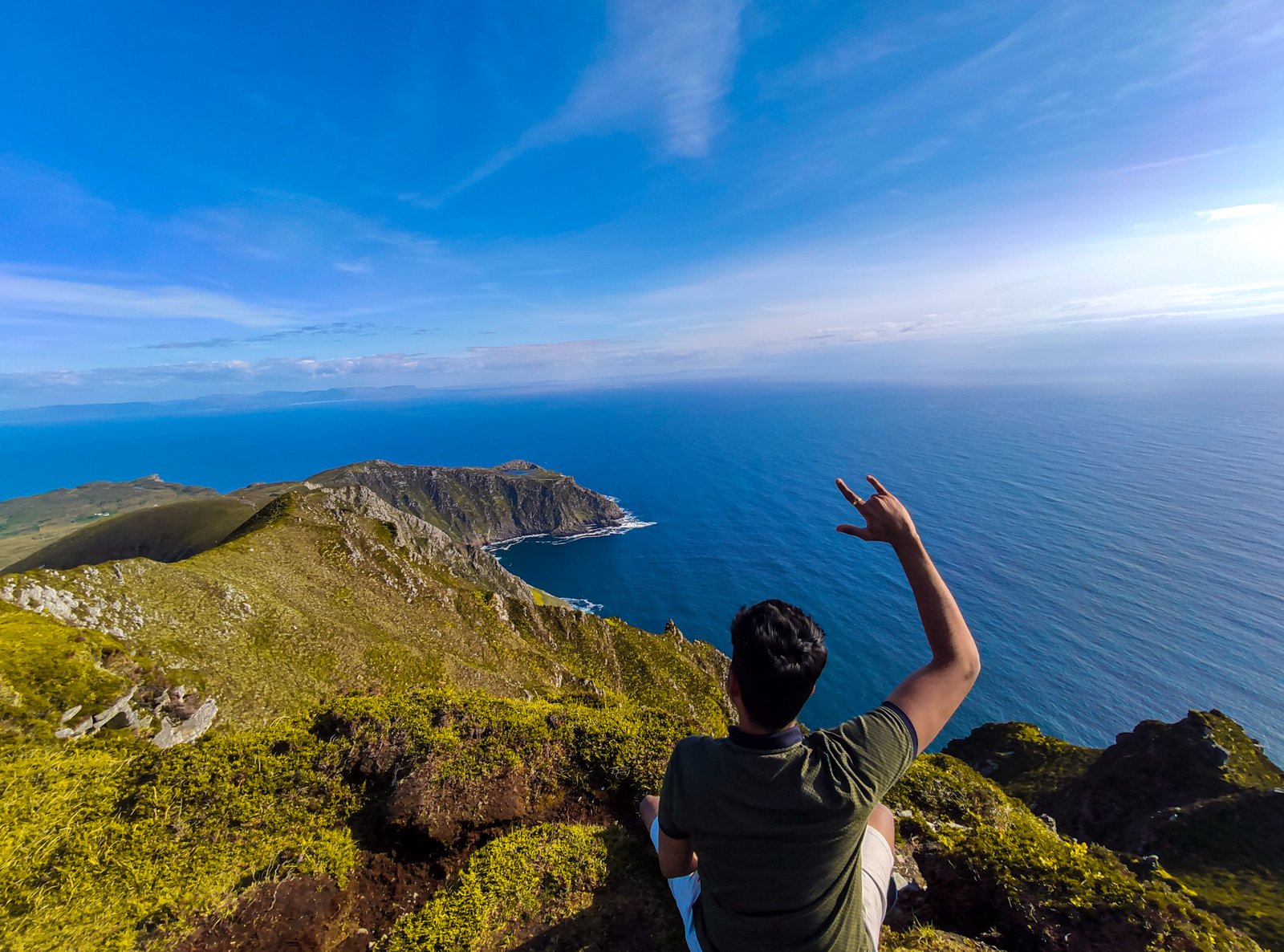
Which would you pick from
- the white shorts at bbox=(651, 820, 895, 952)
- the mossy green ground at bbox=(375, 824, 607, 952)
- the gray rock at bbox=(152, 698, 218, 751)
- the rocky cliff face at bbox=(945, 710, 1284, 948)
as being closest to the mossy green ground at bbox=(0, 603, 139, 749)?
the gray rock at bbox=(152, 698, 218, 751)

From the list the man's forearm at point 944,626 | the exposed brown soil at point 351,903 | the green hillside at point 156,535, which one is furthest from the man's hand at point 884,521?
the green hillside at point 156,535

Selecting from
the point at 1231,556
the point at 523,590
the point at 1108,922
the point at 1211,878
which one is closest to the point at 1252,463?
the point at 1231,556

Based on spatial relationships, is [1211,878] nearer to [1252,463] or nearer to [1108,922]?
[1108,922]

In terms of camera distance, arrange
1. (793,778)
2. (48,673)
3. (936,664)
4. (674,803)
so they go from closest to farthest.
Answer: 1. (793,778)
2. (936,664)
3. (674,803)
4. (48,673)

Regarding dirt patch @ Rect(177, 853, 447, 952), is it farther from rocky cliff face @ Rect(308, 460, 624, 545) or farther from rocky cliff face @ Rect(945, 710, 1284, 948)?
rocky cliff face @ Rect(308, 460, 624, 545)

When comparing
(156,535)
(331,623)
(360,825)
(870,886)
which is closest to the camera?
(870,886)

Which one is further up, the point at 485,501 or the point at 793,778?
the point at 793,778

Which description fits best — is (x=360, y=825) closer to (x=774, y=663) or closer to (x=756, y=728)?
(x=756, y=728)

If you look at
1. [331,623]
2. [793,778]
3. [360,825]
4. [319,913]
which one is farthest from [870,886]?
[331,623]

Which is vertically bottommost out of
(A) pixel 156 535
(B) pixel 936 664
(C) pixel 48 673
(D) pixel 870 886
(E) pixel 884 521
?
(A) pixel 156 535
